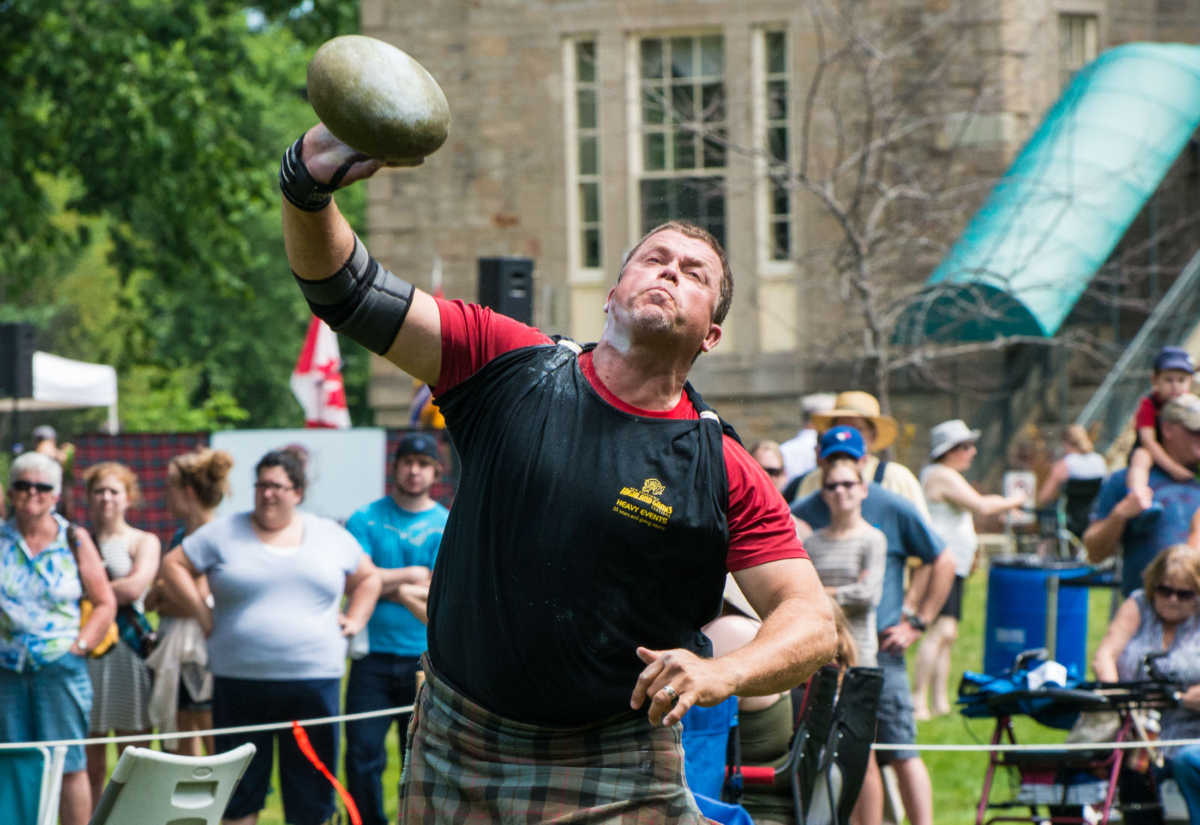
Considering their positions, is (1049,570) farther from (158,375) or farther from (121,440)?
(158,375)

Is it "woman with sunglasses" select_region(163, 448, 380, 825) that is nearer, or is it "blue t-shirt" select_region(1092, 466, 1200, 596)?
"woman with sunglasses" select_region(163, 448, 380, 825)

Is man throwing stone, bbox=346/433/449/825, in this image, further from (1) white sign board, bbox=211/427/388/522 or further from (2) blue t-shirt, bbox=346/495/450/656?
(1) white sign board, bbox=211/427/388/522

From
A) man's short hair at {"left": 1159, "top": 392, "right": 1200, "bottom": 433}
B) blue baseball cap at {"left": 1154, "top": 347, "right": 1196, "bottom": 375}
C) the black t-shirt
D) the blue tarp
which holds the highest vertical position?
the blue tarp

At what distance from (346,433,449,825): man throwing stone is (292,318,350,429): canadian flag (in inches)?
335

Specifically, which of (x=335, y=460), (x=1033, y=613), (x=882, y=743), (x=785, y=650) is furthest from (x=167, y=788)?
(x=335, y=460)

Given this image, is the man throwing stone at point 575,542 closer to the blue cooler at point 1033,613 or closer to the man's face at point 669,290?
the man's face at point 669,290

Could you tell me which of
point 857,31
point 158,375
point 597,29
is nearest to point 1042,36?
point 857,31

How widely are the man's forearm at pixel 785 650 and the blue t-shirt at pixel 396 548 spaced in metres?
4.44

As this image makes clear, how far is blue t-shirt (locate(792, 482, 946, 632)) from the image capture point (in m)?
7.49

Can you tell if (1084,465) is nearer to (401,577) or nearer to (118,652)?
(401,577)

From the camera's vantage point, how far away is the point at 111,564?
7.98m

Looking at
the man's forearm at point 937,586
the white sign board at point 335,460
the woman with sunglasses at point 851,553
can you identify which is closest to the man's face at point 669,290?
the woman with sunglasses at point 851,553

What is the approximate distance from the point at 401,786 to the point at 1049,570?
6919mm

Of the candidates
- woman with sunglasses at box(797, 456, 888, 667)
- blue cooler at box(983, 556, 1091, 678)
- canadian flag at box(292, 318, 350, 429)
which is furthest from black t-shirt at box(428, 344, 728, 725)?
canadian flag at box(292, 318, 350, 429)
